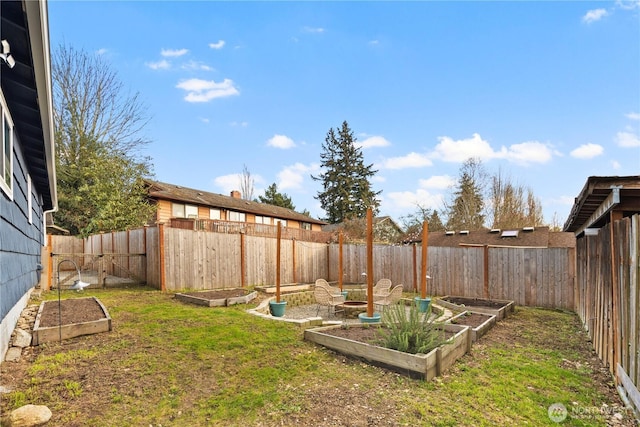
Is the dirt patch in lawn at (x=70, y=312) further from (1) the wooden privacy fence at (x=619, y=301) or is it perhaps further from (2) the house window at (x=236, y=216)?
(2) the house window at (x=236, y=216)

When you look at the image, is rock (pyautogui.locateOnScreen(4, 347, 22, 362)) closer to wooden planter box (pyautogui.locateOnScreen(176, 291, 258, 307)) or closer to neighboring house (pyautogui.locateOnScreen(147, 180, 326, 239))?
wooden planter box (pyautogui.locateOnScreen(176, 291, 258, 307))

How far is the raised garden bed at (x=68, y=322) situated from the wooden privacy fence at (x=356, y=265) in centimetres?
323

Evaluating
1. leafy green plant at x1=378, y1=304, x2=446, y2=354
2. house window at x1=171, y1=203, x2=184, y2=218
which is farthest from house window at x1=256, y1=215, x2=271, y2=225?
leafy green plant at x1=378, y1=304, x2=446, y2=354

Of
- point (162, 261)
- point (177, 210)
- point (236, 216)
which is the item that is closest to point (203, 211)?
point (177, 210)

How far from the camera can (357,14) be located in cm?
996

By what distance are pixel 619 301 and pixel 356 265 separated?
Answer: 32.8ft

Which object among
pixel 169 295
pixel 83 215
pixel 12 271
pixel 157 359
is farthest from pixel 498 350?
pixel 83 215

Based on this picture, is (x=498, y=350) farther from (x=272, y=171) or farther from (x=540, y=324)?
(x=272, y=171)

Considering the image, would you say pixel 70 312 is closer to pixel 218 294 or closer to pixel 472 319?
pixel 218 294

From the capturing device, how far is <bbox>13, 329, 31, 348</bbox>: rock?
13.6 feet

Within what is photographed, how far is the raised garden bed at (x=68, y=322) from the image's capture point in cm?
444

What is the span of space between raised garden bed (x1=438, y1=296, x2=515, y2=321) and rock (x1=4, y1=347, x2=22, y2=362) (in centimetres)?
777

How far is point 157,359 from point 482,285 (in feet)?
29.7

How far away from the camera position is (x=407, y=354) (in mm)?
3805
